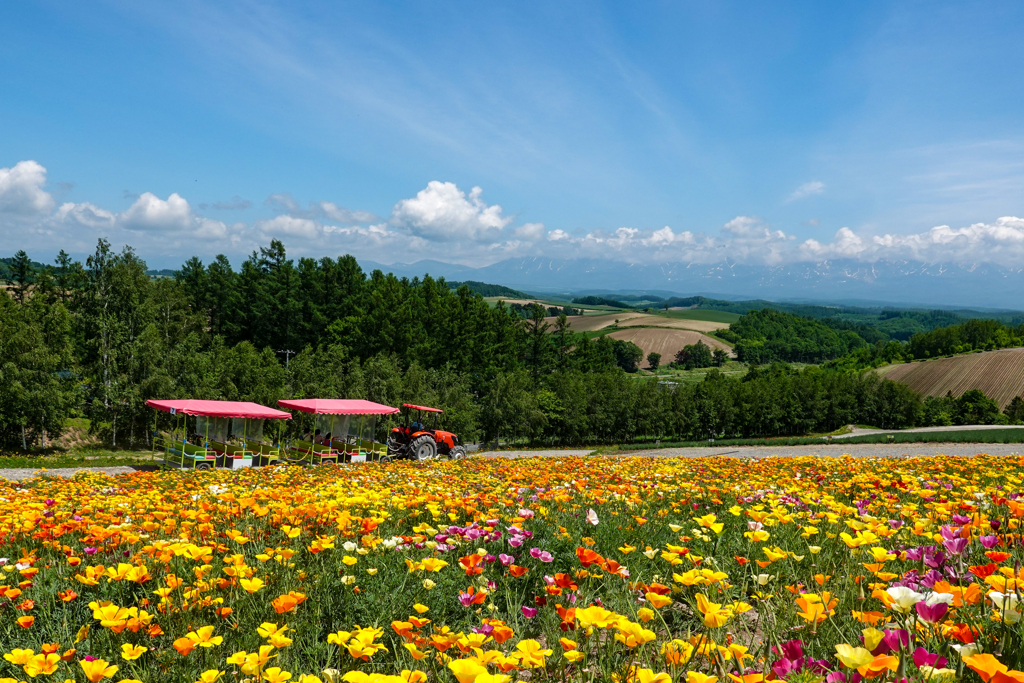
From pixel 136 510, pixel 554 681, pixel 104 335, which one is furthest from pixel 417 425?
pixel 104 335

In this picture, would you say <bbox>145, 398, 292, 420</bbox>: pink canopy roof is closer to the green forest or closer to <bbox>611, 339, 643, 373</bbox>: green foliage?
the green forest

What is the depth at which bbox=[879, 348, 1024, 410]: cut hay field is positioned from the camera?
315ft

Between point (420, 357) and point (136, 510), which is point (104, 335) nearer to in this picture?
point (420, 357)

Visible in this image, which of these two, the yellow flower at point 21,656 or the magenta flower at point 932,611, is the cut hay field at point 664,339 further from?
the yellow flower at point 21,656

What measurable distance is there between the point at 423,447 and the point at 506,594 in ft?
65.5

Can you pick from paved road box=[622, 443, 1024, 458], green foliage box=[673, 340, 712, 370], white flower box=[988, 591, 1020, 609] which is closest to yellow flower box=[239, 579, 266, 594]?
white flower box=[988, 591, 1020, 609]

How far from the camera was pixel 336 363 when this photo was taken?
4347 centimetres

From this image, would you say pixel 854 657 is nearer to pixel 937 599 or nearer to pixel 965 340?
pixel 937 599

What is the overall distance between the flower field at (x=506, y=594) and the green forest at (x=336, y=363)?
107 ft

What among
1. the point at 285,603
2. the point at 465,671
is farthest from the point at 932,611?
the point at 285,603

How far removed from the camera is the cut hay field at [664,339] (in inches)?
7008

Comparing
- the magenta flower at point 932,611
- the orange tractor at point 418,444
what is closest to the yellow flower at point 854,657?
the magenta flower at point 932,611

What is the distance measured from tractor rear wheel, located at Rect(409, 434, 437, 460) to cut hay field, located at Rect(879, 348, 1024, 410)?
102 metres

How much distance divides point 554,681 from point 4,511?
5.42m
